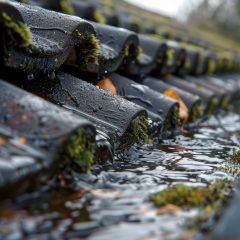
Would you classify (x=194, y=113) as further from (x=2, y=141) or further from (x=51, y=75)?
(x=2, y=141)

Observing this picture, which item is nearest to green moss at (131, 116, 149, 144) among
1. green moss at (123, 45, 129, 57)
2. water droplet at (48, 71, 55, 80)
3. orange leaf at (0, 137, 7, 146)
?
water droplet at (48, 71, 55, 80)

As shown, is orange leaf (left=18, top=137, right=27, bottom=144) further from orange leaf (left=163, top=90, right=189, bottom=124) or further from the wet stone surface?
orange leaf (left=163, top=90, right=189, bottom=124)

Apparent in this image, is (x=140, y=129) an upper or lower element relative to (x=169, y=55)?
lower

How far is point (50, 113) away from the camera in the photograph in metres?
2.47

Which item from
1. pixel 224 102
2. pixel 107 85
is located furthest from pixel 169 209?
pixel 224 102

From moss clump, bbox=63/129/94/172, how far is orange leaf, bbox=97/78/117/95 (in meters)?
1.34

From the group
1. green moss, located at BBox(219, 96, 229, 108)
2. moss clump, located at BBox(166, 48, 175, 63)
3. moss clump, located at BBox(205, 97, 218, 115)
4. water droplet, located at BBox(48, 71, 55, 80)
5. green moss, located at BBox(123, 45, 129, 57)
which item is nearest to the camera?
water droplet, located at BBox(48, 71, 55, 80)

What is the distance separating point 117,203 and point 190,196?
366 mm

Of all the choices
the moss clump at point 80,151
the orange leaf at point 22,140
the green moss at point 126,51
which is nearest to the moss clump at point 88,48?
the green moss at point 126,51

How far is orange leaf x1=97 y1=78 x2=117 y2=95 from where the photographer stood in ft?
13.0

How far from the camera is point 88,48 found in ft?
11.7

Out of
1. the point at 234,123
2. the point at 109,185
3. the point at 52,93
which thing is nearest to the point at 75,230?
the point at 109,185

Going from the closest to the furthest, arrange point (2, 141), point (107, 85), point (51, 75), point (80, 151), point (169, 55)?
point (2, 141)
point (80, 151)
point (51, 75)
point (107, 85)
point (169, 55)

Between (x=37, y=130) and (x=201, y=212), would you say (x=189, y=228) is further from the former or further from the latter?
(x=37, y=130)
